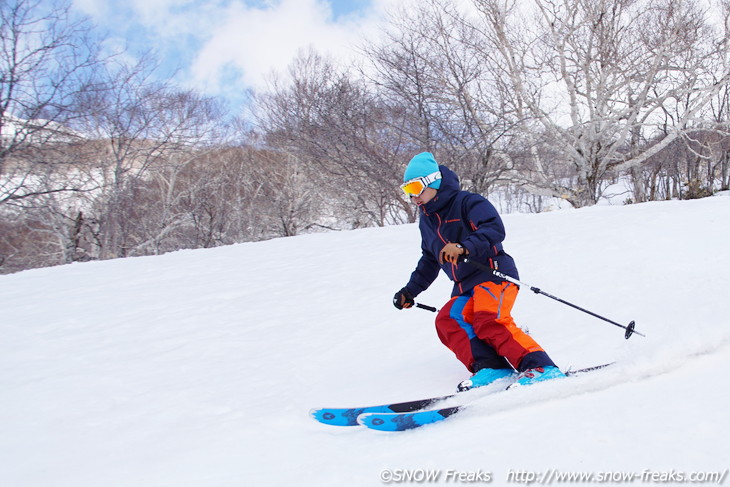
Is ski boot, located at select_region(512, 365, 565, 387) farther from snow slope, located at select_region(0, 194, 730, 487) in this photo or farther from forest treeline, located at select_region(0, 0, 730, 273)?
forest treeline, located at select_region(0, 0, 730, 273)

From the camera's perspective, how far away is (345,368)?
142 inches

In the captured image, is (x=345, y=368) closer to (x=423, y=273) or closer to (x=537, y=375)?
(x=423, y=273)

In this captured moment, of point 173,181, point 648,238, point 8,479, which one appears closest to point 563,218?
point 648,238

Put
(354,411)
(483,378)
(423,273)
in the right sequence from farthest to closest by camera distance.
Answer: (423,273)
(483,378)
(354,411)

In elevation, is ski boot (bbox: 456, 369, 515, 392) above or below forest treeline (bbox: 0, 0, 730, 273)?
below

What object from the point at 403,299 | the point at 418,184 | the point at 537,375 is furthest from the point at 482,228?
the point at 537,375

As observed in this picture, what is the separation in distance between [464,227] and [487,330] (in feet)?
2.16

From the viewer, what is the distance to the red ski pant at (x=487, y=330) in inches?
111

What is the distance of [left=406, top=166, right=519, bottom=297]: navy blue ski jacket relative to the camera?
2.98 metres

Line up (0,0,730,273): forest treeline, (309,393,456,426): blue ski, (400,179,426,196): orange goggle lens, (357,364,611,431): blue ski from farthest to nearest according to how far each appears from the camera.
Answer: (0,0,730,273): forest treeline
(400,179,426,196): orange goggle lens
(309,393,456,426): blue ski
(357,364,611,431): blue ski

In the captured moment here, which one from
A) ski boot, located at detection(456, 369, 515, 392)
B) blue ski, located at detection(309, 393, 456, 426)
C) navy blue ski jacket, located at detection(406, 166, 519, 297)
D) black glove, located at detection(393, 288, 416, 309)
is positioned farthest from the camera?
black glove, located at detection(393, 288, 416, 309)

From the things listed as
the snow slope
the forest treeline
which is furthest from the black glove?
the forest treeline

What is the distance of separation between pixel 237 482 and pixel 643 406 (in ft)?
5.24

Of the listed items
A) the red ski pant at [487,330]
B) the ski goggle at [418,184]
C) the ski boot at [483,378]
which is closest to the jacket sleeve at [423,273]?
the red ski pant at [487,330]
